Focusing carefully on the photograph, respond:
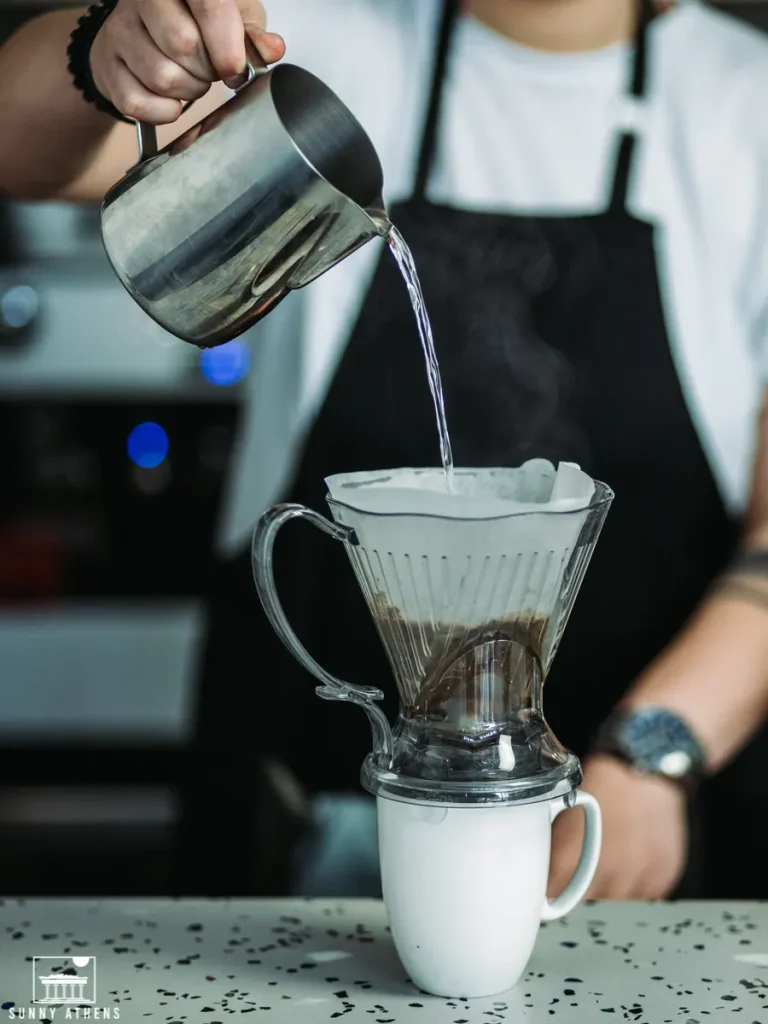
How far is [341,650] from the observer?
1.37m

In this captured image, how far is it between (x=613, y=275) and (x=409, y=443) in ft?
0.90

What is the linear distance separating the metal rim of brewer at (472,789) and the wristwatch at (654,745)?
0.32 meters

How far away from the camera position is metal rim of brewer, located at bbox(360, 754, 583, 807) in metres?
0.72

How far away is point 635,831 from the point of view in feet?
3.44

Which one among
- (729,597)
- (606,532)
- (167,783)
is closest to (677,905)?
(729,597)

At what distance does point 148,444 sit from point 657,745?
1525mm

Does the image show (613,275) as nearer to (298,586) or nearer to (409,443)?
(409,443)

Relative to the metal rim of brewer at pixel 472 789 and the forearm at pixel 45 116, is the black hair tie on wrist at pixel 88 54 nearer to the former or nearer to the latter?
the forearm at pixel 45 116

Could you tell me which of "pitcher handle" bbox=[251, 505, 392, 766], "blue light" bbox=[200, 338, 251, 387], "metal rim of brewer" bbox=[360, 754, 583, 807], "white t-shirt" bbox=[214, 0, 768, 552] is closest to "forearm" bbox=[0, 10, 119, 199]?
"white t-shirt" bbox=[214, 0, 768, 552]

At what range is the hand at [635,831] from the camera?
103cm

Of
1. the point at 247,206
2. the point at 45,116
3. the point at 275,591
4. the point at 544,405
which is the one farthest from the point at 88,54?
the point at 544,405

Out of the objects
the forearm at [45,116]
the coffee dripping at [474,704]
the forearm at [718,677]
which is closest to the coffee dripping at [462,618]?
the coffee dripping at [474,704]

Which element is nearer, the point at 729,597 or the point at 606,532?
the point at 729,597

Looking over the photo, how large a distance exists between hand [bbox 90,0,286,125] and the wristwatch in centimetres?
58
